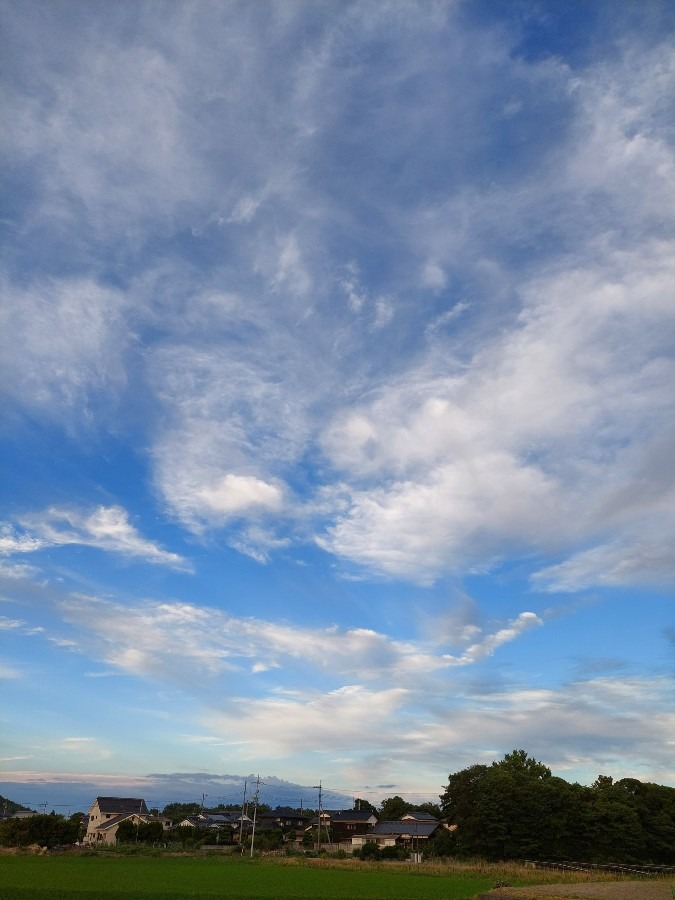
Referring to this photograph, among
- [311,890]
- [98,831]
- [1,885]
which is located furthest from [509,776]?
[98,831]

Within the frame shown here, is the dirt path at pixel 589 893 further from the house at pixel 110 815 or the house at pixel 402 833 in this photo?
the house at pixel 110 815

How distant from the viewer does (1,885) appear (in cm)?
2916

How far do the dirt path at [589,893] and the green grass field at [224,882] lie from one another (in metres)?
2.53

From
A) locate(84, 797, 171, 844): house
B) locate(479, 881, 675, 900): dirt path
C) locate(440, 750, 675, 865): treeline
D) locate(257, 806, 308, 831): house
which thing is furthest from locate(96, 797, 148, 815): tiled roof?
locate(479, 881, 675, 900): dirt path

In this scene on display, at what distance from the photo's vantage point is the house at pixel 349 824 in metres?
99.8

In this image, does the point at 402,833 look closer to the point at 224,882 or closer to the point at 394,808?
the point at 394,808

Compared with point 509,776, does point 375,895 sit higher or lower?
lower

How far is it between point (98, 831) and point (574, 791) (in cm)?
6862

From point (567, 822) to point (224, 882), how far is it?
110 ft

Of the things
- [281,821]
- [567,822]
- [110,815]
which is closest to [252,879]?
[567,822]

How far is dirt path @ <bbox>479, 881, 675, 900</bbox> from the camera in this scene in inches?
1143

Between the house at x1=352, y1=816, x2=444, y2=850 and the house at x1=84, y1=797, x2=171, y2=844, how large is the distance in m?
29.2

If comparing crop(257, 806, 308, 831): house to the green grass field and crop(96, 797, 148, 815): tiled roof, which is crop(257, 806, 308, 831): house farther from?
the green grass field

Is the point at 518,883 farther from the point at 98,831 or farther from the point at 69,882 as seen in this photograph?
the point at 98,831
